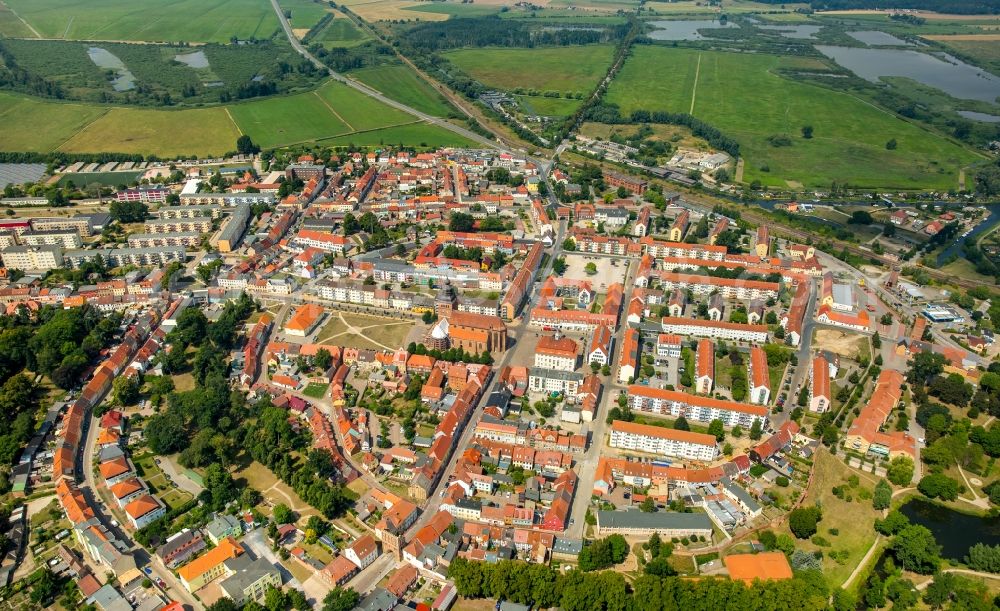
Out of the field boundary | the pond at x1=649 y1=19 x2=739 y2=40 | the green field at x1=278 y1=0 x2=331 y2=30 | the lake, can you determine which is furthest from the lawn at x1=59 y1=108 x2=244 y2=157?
the lake

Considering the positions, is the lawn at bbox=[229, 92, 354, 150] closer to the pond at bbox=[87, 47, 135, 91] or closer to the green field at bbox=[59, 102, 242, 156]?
the green field at bbox=[59, 102, 242, 156]

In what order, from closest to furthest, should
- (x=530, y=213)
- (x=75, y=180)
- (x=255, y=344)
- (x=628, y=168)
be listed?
(x=255, y=344) < (x=530, y=213) < (x=75, y=180) < (x=628, y=168)

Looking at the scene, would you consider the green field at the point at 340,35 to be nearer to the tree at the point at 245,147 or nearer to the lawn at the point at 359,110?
the lawn at the point at 359,110

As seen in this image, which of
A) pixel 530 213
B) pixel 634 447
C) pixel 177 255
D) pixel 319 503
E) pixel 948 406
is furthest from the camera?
pixel 530 213

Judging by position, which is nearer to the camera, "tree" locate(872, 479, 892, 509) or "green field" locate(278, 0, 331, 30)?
"tree" locate(872, 479, 892, 509)

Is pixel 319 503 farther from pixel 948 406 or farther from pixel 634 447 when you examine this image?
pixel 948 406

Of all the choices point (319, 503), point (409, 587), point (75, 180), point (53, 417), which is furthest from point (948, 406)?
point (75, 180)

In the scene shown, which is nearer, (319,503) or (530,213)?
(319,503)
